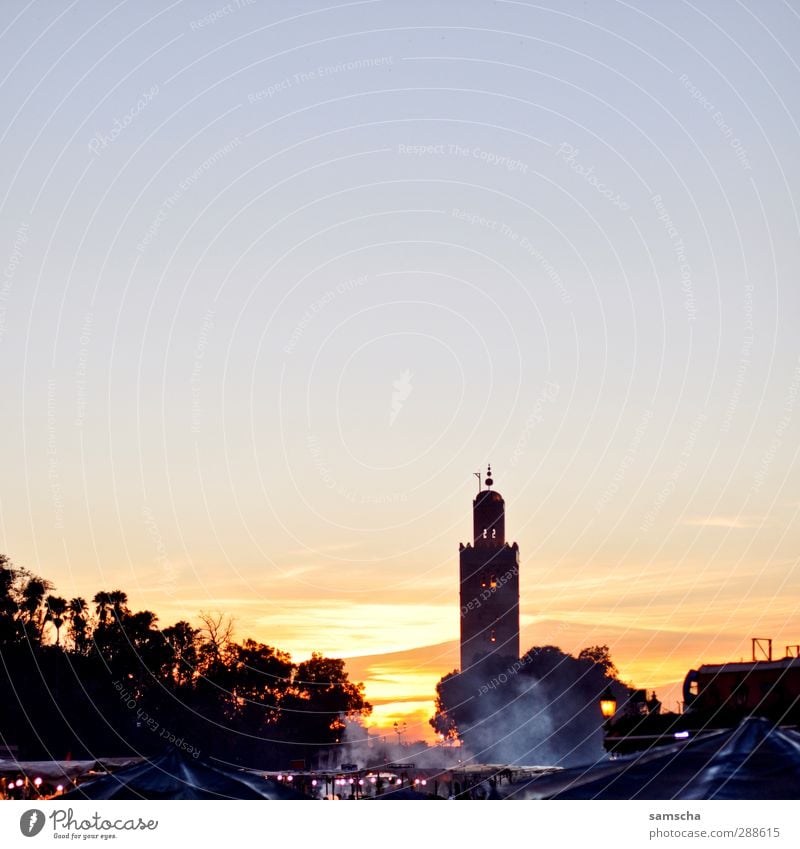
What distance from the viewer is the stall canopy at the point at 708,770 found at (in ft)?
67.0

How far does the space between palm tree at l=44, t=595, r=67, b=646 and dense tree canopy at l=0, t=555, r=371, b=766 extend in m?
0.07

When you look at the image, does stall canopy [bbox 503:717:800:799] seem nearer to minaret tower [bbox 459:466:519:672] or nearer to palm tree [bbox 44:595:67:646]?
palm tree [bbox 44:595:67:646]

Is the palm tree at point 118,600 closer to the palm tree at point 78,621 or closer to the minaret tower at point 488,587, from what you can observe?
the palm tree at point 78,621

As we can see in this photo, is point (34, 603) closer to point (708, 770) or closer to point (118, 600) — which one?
point (118, 600)

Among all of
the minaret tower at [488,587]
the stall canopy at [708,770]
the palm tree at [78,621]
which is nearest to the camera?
the stall canopy at [708,770]

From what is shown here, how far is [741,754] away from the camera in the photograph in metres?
20.3

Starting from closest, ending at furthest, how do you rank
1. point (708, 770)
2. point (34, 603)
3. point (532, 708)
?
point (708, 770)
point (34, 603)
point (532, 708)

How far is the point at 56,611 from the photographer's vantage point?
10406 centimetres

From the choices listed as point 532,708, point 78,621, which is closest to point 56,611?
point 78,621
